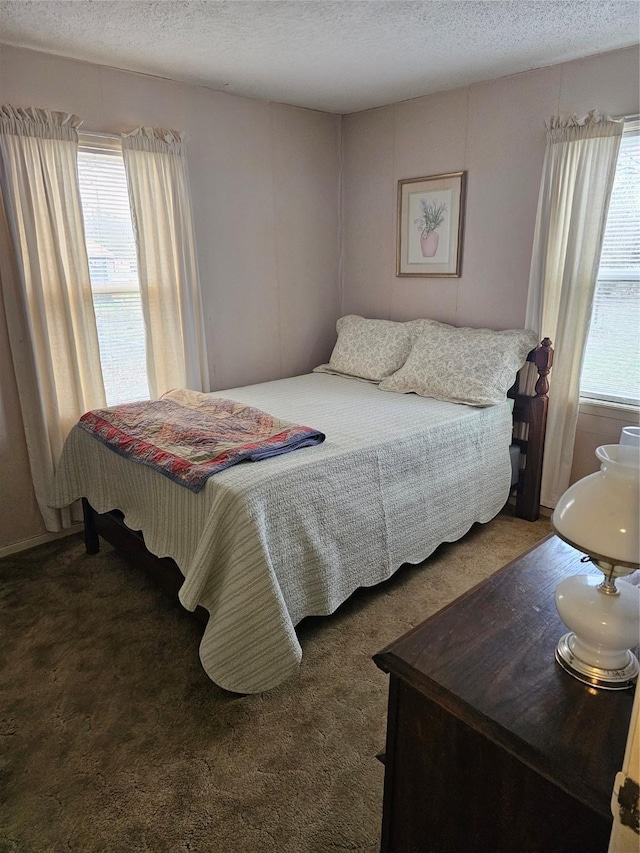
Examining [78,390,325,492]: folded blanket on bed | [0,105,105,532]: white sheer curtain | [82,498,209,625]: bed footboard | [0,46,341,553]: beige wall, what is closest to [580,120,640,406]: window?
[78,390,325,492]: folded blanket on bed

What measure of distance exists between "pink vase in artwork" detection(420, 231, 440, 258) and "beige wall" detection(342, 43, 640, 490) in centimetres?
20

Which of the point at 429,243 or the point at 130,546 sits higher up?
the point at 429,243

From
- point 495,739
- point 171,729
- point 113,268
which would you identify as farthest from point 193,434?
point 495,739

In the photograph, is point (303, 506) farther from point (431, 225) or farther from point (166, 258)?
point (431, 225)

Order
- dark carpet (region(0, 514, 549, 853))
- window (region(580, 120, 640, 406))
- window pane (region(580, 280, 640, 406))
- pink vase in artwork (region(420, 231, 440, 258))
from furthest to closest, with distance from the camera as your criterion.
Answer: pink vase in artwork (region(420, 231, 440, 258)) < window pane (region(580, 280, 640, 406)) < window (region(580, 120, 640, 406)) < dark carpet (region(0, 514, 549, 853))

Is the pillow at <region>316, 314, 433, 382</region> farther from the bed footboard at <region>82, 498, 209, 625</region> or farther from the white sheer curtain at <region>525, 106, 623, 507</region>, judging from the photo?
the bed footboard at <region>82, 498, 209, 625</region>

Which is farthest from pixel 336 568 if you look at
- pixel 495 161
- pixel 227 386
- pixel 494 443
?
pixel 495 161

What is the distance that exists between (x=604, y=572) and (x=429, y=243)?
2901mm

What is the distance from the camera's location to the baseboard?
2873 mm

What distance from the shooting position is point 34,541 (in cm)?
296

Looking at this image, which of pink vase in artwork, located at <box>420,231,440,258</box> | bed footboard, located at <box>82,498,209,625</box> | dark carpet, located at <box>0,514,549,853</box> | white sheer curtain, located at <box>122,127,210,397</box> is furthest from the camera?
pink vase in artwork, located at <box>420,231,440,258</box>

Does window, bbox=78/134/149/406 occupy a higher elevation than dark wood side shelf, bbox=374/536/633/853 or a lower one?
higher

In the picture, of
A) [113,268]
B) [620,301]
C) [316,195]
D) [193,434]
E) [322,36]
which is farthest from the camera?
[316,195]

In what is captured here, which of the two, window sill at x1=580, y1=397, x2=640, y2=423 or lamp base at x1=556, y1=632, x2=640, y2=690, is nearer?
lamp base at x1=556, y1=632, x2=640, y2=690
